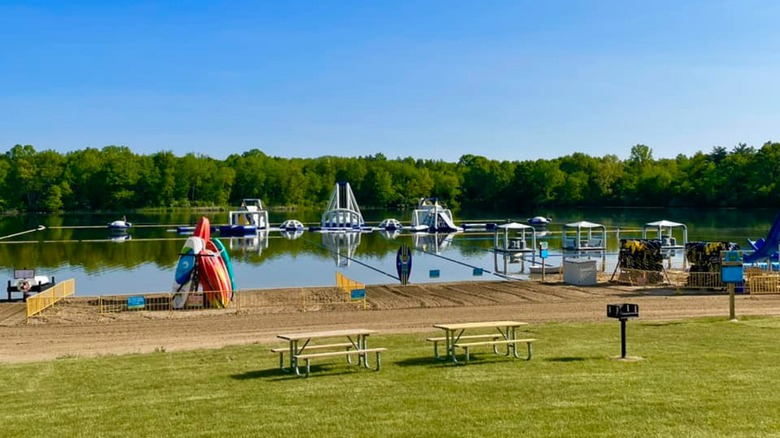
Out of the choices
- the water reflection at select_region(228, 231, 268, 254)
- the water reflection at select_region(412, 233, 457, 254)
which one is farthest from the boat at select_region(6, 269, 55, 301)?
the water reflection at select_region(412, 233, 457, 254)

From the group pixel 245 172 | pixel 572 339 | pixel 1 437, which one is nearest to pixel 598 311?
pixel 572 339

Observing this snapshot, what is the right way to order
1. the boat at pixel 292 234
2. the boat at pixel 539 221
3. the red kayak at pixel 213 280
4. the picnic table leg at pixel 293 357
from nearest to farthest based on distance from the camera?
the picnic table leg at pixel 293 357, the red kayak at pixel 213 280, the boat at pixel 292 234, the boat at pixel 539 221

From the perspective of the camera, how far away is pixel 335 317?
2314 centimetres

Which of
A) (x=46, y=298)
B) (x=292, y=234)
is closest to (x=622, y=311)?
(x=46, y=298)

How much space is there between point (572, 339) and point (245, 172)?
6158 inches

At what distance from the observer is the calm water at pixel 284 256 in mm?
42031

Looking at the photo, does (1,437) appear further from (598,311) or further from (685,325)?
(598,311)

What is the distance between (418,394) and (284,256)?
4731 cm

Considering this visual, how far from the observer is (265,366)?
13617 mm

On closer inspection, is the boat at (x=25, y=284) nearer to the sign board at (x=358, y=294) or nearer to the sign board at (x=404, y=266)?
the sign board at (x=358, y=294)

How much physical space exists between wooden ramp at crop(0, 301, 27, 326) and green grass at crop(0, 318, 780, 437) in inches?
377

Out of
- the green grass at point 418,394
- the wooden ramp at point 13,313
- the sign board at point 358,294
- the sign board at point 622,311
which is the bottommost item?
the wooden ramp at point 13,313

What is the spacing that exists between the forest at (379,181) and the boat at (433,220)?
62.6 metres

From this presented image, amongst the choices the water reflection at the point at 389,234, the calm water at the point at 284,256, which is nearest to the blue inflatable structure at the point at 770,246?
the calm water at the point at 284,256
